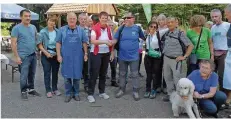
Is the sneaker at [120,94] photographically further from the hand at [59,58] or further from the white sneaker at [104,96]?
the hand at [59,58]

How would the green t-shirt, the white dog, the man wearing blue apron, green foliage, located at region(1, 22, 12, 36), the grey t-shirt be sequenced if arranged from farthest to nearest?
green foliage, located at region(1, 22, 12, 36) < the man wearing blue apron < the green t-shirt < the grey t-shirt < the white dog

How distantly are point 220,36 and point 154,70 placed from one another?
130 cm

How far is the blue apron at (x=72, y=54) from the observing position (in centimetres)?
554

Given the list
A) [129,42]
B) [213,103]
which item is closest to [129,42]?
[129,42]

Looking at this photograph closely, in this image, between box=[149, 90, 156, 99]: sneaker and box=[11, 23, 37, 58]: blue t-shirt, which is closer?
box=[11, 23, 37, 58]: blue t-shirt

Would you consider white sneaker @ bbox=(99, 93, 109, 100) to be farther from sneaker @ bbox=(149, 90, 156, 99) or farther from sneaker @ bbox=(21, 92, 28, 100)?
sneaker @ bbox=(21, 92, 28, 100)

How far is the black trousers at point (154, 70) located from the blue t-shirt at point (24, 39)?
213cm

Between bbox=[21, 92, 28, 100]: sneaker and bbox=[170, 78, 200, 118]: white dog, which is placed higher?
bbox=[170, 78, 200, 118]: white dog

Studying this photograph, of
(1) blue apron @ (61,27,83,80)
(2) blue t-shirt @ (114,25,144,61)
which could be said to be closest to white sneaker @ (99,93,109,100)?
(1) blue apron @ (61,27,83,80)

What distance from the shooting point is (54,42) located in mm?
5824

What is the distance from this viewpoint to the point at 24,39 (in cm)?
569

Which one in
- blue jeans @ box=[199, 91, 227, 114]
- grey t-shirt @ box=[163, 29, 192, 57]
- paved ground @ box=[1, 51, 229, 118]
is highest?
grey t-shirt @ box=[163, 29, 192, 57]

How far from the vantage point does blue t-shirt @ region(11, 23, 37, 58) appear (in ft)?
18.5

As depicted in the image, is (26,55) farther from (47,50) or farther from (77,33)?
(77,33)
